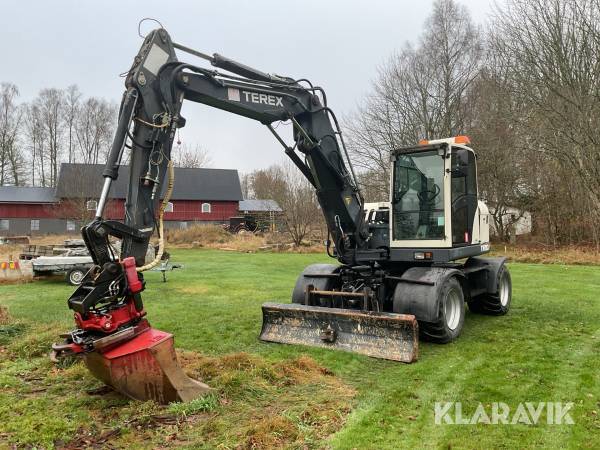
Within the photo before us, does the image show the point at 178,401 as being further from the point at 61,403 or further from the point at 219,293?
the point at 219,293

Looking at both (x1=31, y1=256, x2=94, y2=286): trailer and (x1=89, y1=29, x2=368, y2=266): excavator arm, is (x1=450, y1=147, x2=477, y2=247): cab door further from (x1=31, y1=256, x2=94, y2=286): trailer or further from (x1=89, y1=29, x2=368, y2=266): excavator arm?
(x1=31, y1=256, x2=94, y2=286): trailer

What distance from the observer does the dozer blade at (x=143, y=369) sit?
4.30 m

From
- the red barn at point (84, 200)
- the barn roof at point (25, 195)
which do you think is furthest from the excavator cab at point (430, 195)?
the barn roof at point (25, 195)

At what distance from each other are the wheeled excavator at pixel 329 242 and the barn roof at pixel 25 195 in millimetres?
41549

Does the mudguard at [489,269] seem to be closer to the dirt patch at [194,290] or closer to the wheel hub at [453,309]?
the wheel hub at [453,309]

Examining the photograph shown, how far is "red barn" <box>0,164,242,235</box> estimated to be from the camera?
112 ft

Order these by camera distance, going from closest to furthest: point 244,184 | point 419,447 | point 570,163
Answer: point 419,447
point 570,163
point 244,184

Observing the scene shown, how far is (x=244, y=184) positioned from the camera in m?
71.2

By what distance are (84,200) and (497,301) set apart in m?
30.1

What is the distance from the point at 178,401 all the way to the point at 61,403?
1.16m

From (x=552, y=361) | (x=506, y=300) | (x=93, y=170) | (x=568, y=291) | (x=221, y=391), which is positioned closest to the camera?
(x=221, y=391)

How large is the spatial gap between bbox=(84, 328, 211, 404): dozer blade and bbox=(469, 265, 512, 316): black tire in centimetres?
593

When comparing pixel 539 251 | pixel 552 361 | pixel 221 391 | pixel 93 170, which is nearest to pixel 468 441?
pixel 221 391

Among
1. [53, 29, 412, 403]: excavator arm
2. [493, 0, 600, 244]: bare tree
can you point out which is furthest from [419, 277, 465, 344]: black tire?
[493, 0, 600, 244]: bare tree
